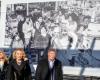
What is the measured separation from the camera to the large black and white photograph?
8.88 meters

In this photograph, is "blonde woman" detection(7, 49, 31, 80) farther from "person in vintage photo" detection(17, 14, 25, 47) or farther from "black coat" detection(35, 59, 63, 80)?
"person in vintage photo" detection(17, 14, 25, 47)

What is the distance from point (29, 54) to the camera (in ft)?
32.5

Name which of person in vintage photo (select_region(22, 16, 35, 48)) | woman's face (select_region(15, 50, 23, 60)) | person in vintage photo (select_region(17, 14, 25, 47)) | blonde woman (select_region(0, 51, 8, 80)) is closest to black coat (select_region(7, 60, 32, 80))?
Answer: woman's face (select_region(15, 50, 23, 60))

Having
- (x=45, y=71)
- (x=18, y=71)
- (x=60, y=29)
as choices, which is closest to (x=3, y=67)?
(x=18, y=71)

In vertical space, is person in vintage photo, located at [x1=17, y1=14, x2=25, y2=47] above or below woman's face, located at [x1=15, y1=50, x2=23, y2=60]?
above

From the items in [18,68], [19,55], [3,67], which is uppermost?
[19,55]

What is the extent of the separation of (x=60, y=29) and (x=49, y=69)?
242 centimetres

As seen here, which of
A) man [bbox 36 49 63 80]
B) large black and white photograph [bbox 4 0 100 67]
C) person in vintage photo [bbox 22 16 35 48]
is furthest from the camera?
person in vintage photo [bbox 22 16 35 48]

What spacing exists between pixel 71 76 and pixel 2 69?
216cm

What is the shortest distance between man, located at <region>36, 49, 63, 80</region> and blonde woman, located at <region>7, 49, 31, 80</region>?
23 centimetres

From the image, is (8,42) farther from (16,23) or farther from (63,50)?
(63,50)

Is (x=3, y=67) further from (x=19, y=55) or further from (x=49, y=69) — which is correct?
(x=49, y=69)

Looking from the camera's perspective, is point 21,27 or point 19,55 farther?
point 21,27

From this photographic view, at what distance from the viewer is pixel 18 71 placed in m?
7.03
